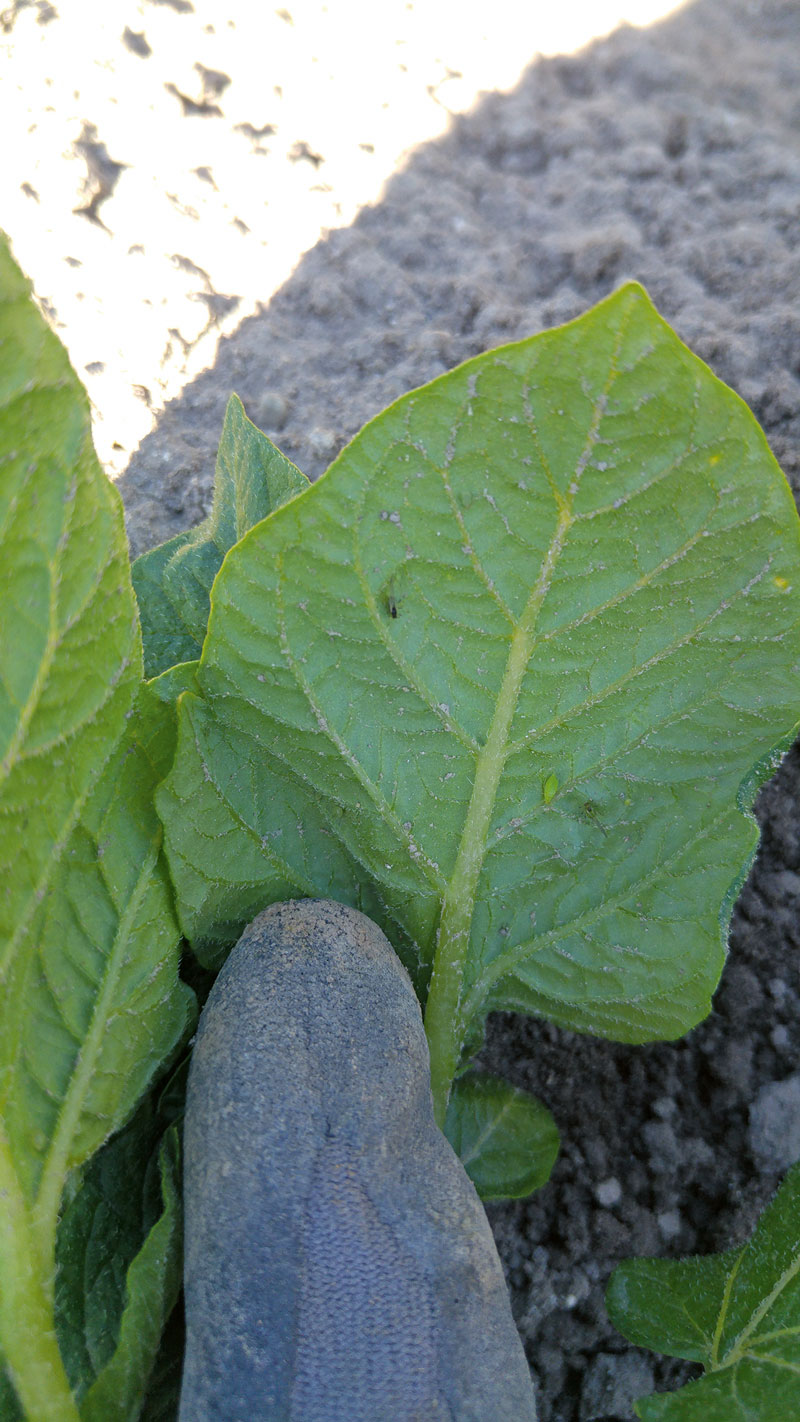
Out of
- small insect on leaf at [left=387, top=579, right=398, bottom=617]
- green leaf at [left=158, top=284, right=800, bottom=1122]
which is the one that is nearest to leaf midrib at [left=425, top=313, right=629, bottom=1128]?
green leaf at [left=158, top=284, right=800, bottom=1122]

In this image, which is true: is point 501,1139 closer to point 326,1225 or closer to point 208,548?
point 326,1225

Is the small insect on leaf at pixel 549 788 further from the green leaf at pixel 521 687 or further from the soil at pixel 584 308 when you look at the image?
the soil at pixel 584 308

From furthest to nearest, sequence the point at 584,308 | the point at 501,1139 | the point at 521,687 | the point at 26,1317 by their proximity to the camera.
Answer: the point at 584,308 → the point at 501,1139 → the point at 521,687 → the point at 26,1317

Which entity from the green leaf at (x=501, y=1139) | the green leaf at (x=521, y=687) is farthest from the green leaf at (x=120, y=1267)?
the green leaf at (x=501, y=1139)

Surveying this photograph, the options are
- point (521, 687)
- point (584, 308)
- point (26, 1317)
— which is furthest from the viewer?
point (584, 308)

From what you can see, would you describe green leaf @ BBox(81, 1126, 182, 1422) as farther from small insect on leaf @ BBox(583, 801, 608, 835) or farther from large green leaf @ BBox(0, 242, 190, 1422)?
small insect on leaf @ BBox(583, 801, 608, 835)

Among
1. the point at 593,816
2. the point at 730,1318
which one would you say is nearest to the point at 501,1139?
the point at 730,1318
